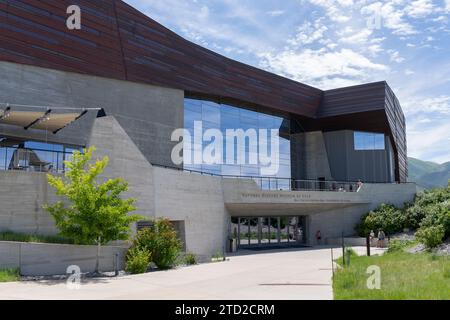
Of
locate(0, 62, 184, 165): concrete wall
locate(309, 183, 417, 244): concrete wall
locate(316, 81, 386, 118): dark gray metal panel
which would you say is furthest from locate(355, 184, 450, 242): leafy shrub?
locate(0, 62, 184, 165): concrete wall

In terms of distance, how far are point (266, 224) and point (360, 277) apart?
1023 inches

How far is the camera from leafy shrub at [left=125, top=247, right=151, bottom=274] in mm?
18062

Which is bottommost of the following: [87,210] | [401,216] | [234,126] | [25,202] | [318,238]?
[318,238]

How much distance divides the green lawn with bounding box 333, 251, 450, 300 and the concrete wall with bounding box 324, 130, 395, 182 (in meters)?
31.5

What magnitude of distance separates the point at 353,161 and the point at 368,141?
2.80 meters

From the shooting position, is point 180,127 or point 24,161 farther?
point 180,127

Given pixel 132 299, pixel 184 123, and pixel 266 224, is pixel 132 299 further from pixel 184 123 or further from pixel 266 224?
pixel 266 224

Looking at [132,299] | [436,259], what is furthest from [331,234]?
[132,299]

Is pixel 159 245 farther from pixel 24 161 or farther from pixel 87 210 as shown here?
pixel 24 161

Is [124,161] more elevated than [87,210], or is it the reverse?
[124,161]

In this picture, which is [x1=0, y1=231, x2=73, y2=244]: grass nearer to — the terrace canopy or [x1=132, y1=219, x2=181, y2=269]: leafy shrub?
[x1=132, y1=219, x2=181, y2=269]: leafy shrub

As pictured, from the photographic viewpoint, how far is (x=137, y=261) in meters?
18.1

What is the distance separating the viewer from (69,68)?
1037 inches

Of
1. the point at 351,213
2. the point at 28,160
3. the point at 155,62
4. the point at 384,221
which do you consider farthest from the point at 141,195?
the point at 351,213
